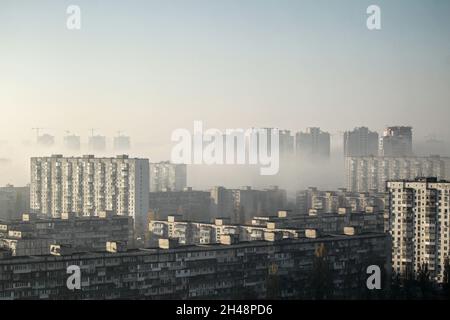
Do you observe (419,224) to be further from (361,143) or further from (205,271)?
(361,143)

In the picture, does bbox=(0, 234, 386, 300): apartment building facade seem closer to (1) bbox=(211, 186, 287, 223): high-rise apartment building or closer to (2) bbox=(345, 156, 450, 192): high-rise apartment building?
(2) bbox=(345, 156, 450, 192): high-rise apartment building

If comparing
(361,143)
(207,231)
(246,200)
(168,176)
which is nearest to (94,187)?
(246,200)

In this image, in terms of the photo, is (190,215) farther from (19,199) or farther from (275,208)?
(19,199)

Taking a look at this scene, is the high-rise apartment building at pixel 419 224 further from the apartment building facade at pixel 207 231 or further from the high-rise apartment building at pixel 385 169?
the high-rise apartment building at pixel 385 169

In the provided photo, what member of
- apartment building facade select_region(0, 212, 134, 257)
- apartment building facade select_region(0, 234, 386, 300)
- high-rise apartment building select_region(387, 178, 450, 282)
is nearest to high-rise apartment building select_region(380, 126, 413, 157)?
high-rise apartment building select_region(387, 178, 450, 282)

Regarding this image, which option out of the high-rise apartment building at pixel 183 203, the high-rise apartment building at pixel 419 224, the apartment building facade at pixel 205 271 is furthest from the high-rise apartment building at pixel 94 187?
the apartment building facade at pixel 205 271

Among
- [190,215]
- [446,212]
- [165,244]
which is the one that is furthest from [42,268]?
[190,215]
